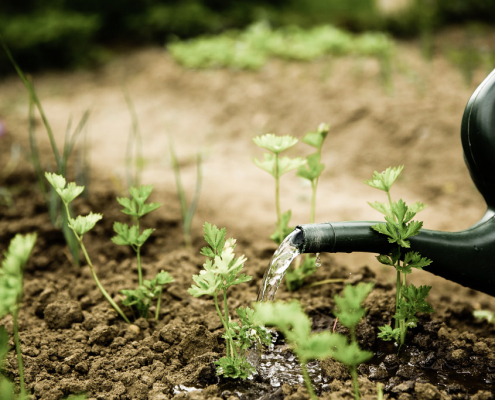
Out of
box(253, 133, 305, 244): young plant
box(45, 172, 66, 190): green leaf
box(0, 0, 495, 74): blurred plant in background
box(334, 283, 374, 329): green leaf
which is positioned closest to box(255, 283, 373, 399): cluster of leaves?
box(334, 283, 374, 329): green leaf

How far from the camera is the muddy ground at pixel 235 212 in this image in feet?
4.21

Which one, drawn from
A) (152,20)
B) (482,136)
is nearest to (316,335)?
(482,136)

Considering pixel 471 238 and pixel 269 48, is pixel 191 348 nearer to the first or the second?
pixel 471 238

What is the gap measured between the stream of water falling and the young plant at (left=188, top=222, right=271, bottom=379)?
0.38 ft

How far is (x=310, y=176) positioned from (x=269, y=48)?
14.9 feet

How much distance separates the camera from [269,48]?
5.71 m

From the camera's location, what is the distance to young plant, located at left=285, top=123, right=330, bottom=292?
60.1 inches

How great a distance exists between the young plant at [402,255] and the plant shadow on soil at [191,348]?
111 mm

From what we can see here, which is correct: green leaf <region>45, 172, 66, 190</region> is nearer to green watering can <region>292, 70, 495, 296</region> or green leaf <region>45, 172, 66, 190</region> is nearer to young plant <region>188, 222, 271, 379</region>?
young plant <region>188, 222, 271, 379</region>

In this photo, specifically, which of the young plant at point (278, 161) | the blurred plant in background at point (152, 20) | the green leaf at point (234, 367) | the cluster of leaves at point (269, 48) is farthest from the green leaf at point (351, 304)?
the blurred plant in background at point (152, 20)

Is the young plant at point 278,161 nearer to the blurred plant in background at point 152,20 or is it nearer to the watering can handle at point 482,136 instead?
the watering can handle at point 482,136

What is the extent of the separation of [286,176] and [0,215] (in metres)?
1.84

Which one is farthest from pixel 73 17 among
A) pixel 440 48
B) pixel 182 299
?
pixel 182 299

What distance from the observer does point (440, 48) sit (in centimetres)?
605
